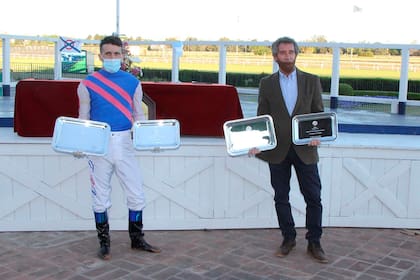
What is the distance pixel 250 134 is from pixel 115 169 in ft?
3.76

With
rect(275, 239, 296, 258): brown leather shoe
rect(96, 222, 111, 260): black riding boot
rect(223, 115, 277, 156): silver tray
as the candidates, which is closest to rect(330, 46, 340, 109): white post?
rect(275, 239, 296, 258): brown leather shoe

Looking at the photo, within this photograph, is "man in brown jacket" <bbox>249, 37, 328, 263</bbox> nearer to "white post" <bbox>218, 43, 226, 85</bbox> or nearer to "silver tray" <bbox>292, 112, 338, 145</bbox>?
"silver tray" <bbox>292, 112, 338, 145</bbox>

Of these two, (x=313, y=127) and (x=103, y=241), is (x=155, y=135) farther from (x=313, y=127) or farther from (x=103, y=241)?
(x=313, y=127)

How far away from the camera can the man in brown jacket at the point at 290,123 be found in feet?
13.9

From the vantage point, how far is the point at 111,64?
420 cm

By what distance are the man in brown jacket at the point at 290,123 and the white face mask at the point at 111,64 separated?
1198 mm

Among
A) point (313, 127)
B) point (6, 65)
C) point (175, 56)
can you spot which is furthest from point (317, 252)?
point (6, 65)

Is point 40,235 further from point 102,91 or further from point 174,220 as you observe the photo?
point 102,91

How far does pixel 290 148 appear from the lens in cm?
431

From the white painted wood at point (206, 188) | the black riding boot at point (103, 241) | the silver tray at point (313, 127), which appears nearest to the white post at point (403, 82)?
the white painted wood at point (206, 188)

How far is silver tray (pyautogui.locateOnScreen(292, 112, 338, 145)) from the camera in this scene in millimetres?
4141

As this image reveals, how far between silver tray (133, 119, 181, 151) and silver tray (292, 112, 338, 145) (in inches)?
37.2

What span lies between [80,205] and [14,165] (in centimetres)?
72

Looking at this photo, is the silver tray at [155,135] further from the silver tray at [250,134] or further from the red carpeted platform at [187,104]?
the red carpeted platform at [187,104]
